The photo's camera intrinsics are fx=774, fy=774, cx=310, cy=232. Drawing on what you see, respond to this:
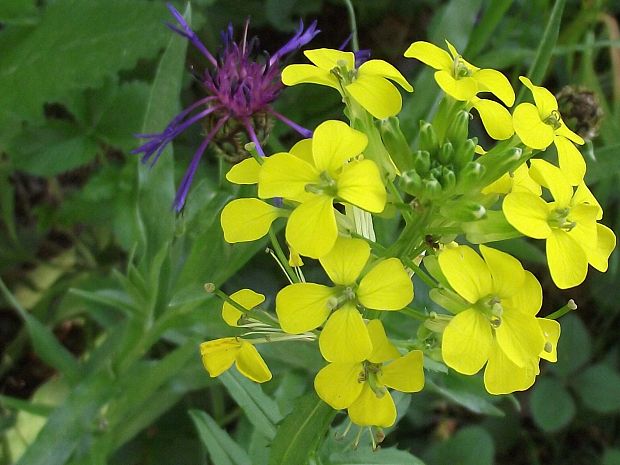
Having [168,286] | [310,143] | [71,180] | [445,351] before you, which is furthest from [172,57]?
[71,180]

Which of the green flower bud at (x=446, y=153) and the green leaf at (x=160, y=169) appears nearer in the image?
the green flower bud at (x=446, y=153)

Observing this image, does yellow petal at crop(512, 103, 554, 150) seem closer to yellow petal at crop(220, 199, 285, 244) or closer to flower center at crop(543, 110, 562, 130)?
flower center at crop(543, 110, 562, 130)

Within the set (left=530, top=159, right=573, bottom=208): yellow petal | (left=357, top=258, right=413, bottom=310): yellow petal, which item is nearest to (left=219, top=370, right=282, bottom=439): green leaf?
(left=357, top=258, right=413, bottom=310): yellow petal

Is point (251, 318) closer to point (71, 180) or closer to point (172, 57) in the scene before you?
point (172, 57)

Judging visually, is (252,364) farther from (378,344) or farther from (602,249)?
(602,249)

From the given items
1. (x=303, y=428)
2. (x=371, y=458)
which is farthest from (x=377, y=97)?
(x=371, y=458)

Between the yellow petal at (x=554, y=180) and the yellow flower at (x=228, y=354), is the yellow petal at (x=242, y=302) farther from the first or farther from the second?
the yellow petal at (x=554, y=180)

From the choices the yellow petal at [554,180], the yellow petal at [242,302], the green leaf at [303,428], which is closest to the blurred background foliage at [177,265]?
the green leaf at [303,428]
